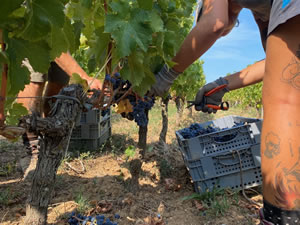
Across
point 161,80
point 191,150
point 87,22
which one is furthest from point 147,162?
point 87,22

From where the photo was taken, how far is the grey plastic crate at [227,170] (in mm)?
2727

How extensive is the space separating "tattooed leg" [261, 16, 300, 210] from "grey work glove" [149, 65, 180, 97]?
824mm

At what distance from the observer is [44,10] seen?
0.77 meters

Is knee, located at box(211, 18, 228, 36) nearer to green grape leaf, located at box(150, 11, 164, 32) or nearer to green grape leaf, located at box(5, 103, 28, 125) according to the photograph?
green grape leaf, located at box(150, 11, 164, 32)

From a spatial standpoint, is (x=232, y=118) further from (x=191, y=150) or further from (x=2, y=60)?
(x=2, y=60)

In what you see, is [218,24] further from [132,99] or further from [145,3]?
[132,99]

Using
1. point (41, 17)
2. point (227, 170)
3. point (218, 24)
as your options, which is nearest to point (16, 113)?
point (41, 17)

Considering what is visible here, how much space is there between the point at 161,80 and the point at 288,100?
101cm

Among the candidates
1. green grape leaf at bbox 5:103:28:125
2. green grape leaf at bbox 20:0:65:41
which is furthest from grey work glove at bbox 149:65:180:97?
green grape leaf at bbox 20:0:65:41

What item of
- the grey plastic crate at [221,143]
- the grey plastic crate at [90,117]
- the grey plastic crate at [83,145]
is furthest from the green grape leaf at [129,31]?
the grey plastic crate at [83,145]

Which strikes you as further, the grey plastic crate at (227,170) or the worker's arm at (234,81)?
the grey plastic crate at (227,170)

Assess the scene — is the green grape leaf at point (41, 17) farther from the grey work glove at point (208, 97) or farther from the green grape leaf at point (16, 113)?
the grey work glove at point (208, 97)

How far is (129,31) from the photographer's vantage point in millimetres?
1207

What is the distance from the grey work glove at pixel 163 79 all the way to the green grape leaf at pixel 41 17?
3.60 feet
